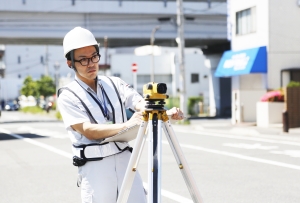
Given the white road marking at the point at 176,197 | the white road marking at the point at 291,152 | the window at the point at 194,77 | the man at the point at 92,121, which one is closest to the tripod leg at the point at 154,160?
the man at the point at 92,121

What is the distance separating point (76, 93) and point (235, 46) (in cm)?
3028

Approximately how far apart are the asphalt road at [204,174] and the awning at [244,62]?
12327 millimetres

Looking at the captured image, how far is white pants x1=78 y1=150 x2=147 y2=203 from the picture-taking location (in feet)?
13.3

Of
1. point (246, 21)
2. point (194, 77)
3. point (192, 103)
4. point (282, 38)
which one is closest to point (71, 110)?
point (282, 38)

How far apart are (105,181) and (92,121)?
1.27 feet

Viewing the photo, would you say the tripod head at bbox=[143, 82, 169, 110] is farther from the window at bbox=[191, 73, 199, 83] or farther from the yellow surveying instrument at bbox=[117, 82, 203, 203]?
the window at bbox=[191, 73, 199, 83]

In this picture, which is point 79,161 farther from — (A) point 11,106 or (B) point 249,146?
(A) point 11,106

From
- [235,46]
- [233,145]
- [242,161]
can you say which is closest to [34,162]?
[242,161]

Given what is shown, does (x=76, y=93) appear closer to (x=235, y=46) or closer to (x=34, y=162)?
(x=34, y=162)

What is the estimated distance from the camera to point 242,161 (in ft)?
44.3

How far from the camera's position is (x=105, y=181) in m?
4.06

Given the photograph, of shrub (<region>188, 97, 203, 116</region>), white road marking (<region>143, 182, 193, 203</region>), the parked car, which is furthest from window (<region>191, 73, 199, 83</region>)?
white road marking (<region>143, 182, 193, 203</region>)

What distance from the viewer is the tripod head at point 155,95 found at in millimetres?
3514

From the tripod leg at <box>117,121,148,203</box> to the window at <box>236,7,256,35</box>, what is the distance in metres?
28.5
